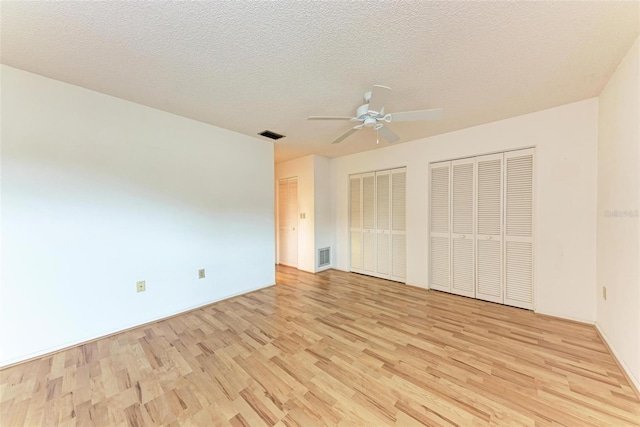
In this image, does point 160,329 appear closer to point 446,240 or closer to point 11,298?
point 11,298

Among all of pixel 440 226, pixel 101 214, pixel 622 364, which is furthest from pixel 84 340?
pixel 622 364

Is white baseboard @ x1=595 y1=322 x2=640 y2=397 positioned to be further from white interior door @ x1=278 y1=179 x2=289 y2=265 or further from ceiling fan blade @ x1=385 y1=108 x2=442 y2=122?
white interior door @ x1=278 y1=179 x2=289 y2=265

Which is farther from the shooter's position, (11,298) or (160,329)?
(160,329)

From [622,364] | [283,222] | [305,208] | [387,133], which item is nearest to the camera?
[622,364]

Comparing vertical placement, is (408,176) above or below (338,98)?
below

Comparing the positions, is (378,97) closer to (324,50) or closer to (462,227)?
(324,50)

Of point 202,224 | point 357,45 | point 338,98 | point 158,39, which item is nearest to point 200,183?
point 202,224

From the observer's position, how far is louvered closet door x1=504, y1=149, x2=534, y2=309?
2.87 meters

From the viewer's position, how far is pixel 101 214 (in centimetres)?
232

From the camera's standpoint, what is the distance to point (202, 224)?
10.2 feet

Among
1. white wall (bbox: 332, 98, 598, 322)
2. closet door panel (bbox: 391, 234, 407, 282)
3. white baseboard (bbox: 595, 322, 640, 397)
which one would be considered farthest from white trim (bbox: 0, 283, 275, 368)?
white baseboard (bbox: 595, 322, 640, 397)

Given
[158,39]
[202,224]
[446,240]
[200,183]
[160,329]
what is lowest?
[160,329]

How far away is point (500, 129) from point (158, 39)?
12.3 feet

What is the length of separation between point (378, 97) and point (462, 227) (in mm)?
2520
